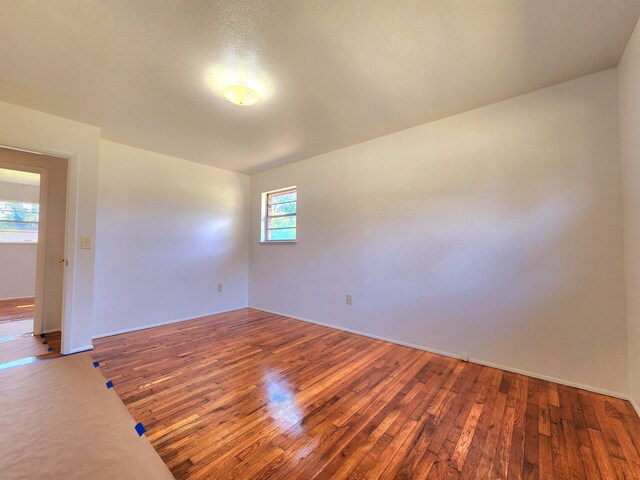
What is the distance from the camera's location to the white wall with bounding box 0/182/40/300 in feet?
16.2

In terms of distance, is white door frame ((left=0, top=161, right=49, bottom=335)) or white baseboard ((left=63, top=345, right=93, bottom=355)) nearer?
white baseboard ((left=63, top=345, right=93, bottom=355))

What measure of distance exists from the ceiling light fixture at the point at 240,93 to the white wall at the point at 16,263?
234 inches

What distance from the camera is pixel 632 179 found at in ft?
5.51

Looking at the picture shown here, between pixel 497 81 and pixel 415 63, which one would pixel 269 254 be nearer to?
pixel 415 63

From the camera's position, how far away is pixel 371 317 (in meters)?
3.15

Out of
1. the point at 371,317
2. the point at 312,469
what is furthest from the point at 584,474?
the point at 371,317

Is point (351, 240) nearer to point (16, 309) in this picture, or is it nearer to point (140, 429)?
point (140, 429)

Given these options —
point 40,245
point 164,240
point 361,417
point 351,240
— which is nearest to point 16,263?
point 40,245

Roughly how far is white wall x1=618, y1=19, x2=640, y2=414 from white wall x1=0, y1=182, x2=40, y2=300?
27.2 feet

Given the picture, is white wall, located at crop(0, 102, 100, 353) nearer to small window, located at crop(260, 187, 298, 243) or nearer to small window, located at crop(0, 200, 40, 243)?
small window, located at crop(260, 187, 298, 243)

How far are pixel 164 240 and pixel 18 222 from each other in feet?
14.6

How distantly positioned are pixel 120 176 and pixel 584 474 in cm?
483

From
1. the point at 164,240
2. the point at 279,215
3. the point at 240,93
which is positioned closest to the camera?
the point at 240,93

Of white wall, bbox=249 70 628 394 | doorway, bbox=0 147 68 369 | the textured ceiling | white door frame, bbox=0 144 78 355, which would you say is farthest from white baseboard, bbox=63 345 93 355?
white wall, bbox=249 70 628 394
